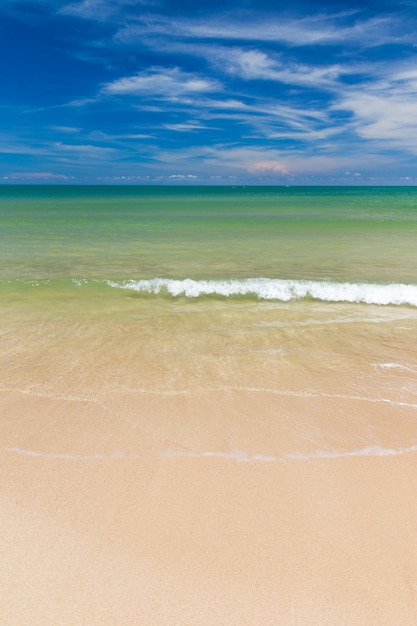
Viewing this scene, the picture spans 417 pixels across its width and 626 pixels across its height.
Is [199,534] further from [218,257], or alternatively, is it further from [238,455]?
[218,257]

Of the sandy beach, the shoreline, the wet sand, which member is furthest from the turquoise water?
the shoreline

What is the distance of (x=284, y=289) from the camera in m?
10.1

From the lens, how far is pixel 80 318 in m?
8.15

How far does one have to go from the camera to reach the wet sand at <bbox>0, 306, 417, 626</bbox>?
2.52 m

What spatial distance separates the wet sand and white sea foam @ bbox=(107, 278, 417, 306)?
3633 mm

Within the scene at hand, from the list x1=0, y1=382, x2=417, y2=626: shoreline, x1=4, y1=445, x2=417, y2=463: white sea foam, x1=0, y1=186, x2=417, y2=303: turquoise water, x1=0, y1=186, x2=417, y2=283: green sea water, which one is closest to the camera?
x1=0, y1=382, x2=417, y2=626: shoreline

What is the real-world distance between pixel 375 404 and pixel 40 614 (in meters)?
3.90

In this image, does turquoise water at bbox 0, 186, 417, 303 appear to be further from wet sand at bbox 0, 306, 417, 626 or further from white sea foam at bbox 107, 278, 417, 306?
wet sand at bbox 0, 306, 417, 626

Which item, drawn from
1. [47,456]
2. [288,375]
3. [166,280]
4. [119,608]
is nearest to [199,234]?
[166,280]

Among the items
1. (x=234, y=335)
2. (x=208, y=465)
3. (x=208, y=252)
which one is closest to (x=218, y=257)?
(x=208, y=252)

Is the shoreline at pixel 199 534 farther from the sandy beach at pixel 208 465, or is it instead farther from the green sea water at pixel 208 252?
the green sea water at pixel 208 252

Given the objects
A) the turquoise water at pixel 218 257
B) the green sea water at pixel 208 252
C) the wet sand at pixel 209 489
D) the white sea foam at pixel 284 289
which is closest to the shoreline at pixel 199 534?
the wet sand at pixel 209 489

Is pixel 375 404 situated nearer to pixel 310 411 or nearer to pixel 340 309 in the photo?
pixel 310 411

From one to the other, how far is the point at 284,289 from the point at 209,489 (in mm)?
7299
